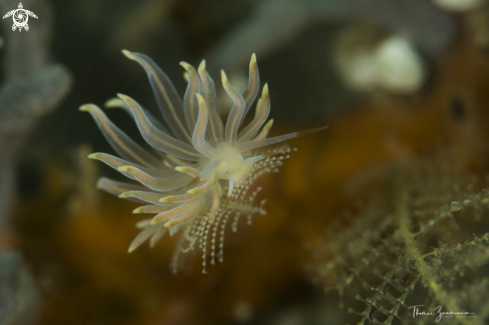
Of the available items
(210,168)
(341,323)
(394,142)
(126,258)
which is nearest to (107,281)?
(126,258)

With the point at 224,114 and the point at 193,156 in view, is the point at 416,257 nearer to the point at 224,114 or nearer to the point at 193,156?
the point at 193,156

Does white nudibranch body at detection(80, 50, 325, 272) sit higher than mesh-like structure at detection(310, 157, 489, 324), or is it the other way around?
white nudibranch body at detection(80, 50, 325, 272)

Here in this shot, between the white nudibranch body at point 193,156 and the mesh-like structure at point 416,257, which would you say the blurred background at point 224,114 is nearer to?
the mesh-like structure at point 416,257

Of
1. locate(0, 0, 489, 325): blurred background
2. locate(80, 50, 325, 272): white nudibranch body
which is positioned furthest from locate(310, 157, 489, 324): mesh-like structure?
locate(80, 50, 325, 272): white nudibranch body

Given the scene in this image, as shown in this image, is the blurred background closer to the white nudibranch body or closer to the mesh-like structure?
the mesh-like structure

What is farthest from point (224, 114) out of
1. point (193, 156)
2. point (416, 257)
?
point (416, 257)

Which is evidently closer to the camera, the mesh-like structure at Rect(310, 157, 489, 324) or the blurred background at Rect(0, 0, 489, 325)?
the mesh-like structure at Rect(310, 157, 489, 324)
